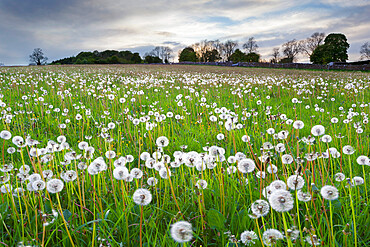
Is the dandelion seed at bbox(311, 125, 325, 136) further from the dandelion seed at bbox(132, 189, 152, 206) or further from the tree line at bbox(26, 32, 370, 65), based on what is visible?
the tree line at bbox(26, 32, 370, 65)

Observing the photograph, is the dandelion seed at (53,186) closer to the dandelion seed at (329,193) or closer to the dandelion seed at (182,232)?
the dandelion seed at (182,232)

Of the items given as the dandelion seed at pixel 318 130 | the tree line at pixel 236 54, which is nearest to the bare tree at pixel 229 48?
the tree line at pixel 236 54

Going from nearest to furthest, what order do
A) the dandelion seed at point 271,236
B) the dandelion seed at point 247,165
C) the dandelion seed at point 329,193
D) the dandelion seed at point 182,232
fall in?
the dandelion seed at point 182,232 < the dandelion seed at point 271,236 < the dandelion seed at point 329,193 < the dandelion seed at point 247,165

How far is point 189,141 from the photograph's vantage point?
138 inches

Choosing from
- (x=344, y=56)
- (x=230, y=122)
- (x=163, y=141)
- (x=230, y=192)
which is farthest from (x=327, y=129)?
(x=344, y=56)

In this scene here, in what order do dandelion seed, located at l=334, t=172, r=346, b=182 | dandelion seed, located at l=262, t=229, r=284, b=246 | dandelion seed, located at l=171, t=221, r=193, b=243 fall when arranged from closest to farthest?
dandelion seed, located at l=171, t=221, r=193, b=243
dandelion seed, located at l=262, t=229, r=284, b=246
dandelion seed, located at l=334, t=172, r=346, b=182

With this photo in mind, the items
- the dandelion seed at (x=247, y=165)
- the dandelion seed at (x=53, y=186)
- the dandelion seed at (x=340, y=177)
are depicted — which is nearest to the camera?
the dandelion seed at (x=53, y=186)

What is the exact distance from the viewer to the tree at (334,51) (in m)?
55.2

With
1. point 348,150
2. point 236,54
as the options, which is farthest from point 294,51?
point 348,150

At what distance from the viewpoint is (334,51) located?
5584 cm

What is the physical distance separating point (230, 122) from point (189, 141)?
1.05m

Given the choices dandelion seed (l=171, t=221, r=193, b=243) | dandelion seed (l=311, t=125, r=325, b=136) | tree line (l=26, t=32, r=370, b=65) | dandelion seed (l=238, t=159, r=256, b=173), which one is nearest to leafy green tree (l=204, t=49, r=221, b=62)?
tree line (l=26, t=32, r=370, b=65)

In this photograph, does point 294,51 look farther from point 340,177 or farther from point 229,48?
point 340,177

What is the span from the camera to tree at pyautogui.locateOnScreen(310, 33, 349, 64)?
55.2 metres
